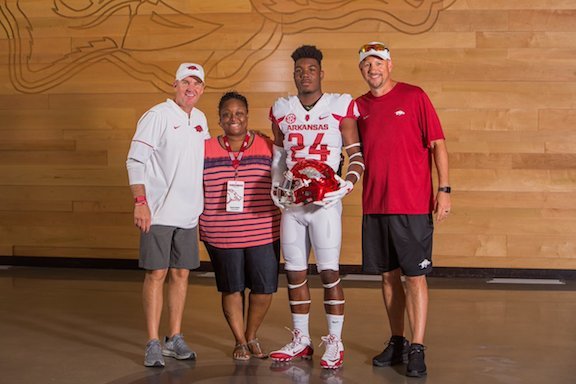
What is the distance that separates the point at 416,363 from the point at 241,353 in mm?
913

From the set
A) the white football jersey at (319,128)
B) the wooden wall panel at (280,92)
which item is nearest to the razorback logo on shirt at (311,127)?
the white football jersey at (319,128)

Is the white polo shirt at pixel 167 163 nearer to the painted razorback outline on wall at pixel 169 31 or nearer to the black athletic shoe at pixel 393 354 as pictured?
the black athletic shoe at pixel 393 354

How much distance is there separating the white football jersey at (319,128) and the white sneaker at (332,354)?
2.81 feet

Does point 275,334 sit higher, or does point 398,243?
point 398,243

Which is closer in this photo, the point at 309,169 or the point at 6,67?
the point at 309,169

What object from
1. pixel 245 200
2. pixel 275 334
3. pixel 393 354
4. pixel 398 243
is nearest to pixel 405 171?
pixel 398 243

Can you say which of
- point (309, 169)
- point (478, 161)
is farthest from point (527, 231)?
point (309, 169)

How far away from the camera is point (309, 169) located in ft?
13.4

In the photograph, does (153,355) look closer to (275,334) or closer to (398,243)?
(275,334)

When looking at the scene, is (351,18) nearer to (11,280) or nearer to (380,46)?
(380,46)

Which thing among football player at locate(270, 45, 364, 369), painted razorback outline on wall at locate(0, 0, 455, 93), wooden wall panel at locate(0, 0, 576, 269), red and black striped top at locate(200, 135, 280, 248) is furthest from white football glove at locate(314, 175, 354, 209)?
painted razorback outline on wall at locate(0, 0, 455, 93)

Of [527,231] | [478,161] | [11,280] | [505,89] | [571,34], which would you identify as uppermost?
[571,34]

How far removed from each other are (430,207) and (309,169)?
65cm

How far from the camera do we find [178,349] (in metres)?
4.45
